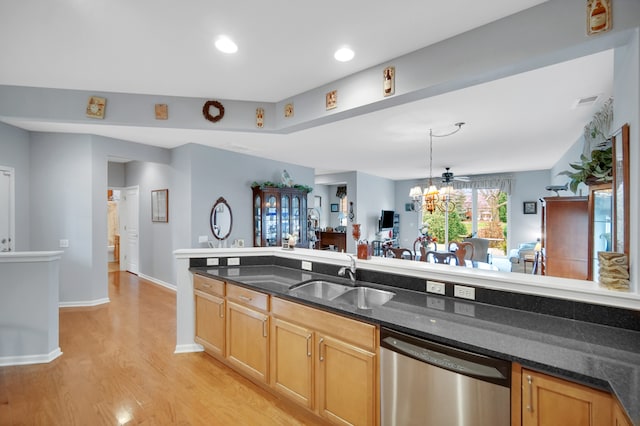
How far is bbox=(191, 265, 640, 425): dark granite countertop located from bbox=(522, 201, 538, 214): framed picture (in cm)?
763

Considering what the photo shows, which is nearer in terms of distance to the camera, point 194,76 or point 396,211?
point 194,76

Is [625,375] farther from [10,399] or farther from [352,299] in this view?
[10,399]

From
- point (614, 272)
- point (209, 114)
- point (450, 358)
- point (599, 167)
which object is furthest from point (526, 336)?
point (209, 114)

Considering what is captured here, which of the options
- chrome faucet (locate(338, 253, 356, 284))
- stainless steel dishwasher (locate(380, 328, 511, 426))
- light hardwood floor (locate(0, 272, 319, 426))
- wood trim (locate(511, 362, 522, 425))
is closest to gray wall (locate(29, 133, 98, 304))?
light hardwood floor (locate(0, 272, 319, 426))

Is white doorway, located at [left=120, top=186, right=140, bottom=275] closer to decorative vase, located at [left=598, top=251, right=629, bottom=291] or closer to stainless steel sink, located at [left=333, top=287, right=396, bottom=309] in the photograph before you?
stainless steel sink, located at [left=333, top=287, right=396, bottom=309]

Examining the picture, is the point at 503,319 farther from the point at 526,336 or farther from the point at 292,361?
the point at 292,361

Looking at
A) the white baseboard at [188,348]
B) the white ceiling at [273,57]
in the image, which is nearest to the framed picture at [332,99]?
the white ceiling at [273,57]

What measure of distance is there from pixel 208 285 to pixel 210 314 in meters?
0.27

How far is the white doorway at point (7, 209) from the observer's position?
387 centimetres

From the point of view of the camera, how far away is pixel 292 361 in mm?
2068

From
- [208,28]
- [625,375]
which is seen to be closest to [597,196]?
[625,375]

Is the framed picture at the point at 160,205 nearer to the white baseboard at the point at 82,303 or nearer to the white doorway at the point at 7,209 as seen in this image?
the white baseboard at the point at 82,303

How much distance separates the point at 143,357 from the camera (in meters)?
2.89

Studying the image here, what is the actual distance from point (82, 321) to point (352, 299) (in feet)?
12.5
